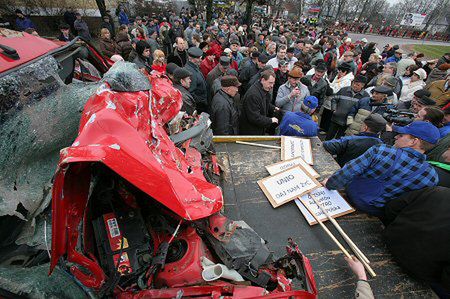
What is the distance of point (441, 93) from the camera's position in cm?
560

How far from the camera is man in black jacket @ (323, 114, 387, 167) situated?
338cm

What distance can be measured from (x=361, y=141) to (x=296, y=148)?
857 millimetres

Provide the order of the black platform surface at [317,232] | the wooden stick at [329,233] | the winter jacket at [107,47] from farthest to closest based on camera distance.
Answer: the winter jacket at [107,47]
the wooden stick at [329,233]
the black platform surface at [317,232]

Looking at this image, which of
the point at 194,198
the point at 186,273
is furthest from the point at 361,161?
the point at 186,273

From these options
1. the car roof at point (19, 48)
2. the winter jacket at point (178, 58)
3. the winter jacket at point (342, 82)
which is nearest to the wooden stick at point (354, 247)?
the car roof at point (19, 48)

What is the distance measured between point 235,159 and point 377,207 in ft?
5.77

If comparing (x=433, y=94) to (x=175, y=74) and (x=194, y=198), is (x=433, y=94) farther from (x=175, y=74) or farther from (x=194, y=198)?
(x=194, y=198)

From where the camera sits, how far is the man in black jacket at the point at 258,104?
4.29m

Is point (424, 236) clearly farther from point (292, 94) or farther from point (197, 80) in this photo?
point (197, 80)

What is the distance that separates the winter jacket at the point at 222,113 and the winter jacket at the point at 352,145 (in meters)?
1.54

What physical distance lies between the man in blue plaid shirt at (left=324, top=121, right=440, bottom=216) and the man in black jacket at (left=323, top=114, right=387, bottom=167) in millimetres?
759

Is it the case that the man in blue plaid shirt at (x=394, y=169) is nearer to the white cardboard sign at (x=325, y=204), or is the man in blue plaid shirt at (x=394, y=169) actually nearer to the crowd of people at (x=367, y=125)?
the crowd of people at (x=367, y=125)

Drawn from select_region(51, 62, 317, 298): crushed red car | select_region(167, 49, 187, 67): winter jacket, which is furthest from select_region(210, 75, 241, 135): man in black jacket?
select_region(167, 49, 187, 67): winter jacket

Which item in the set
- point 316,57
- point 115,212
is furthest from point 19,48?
point 316,57
